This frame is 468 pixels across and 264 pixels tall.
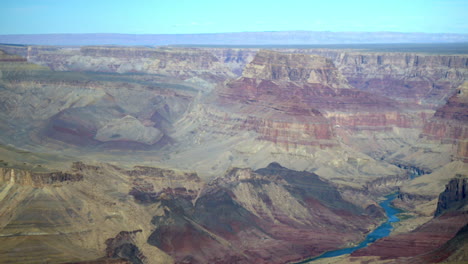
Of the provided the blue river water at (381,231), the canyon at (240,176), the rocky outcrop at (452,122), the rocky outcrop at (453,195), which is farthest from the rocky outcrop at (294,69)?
the rocky outcrop at (453,195)

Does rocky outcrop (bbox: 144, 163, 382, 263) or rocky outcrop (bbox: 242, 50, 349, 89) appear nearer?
rocky outcrop (bbox: 144, 163, 382, 263)

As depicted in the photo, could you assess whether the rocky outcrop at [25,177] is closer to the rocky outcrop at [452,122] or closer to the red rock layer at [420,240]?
the red rock layer at [420,240]

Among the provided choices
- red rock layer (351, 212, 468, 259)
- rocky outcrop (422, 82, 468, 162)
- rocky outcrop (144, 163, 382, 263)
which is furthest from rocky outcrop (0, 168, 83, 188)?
rocky outcrop (422, 82, 468, 162)

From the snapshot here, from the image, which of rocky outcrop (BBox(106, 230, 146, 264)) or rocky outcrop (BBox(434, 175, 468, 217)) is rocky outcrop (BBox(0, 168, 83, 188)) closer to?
rocky outcrop (BBox(106, 230, 146, 264))

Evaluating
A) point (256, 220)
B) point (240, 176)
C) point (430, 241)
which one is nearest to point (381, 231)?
point (430, 241)

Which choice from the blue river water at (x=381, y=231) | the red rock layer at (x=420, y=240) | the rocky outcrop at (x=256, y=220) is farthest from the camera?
the blue river water at (x=381, y=231)

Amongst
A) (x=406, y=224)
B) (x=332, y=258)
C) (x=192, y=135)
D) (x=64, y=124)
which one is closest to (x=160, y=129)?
(x=192, y=135)

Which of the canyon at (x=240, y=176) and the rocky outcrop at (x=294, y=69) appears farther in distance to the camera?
the rocky outcrop at (x=294, y=69)
